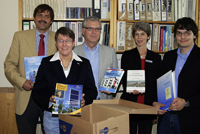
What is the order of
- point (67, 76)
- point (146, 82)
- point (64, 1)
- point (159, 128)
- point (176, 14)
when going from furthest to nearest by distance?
point (176, 14), point (64, 1), point (146, 82), point (159, 128), point (67, 76)

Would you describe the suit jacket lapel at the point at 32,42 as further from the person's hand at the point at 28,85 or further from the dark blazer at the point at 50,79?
the dark blazer at the point at 50,79

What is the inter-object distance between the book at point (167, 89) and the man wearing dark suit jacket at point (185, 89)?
0.06m

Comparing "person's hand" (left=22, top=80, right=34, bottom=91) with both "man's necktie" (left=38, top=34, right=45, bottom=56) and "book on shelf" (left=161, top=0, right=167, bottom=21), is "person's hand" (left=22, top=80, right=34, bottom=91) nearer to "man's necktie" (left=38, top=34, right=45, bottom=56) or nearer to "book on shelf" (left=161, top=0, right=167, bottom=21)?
"man's necktie" (left=38, top=34, right=45, bottom=56)

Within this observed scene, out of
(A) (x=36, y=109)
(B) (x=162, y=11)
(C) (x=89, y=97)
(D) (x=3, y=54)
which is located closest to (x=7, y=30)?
(D) (x=3, y=54)

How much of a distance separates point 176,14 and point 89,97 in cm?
236

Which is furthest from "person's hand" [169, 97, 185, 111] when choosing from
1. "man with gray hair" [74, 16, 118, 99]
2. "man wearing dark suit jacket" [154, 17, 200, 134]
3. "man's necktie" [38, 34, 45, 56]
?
"man's necktie" [38, 34, 45, 56]

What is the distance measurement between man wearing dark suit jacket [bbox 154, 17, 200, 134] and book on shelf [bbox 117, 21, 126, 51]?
1.22 m

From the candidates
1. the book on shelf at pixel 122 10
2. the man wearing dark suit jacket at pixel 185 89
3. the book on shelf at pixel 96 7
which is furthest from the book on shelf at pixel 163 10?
the man wearing dark suit jacket at pixel 185 89

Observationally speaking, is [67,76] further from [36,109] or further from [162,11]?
[162,11]

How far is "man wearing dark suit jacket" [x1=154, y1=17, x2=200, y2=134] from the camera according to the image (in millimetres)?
1848

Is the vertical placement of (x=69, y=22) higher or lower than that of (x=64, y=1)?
lower

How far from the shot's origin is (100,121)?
1403mm

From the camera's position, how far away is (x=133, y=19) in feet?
10.4

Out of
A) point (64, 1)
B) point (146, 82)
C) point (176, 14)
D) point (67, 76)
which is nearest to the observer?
point (67, 76)
